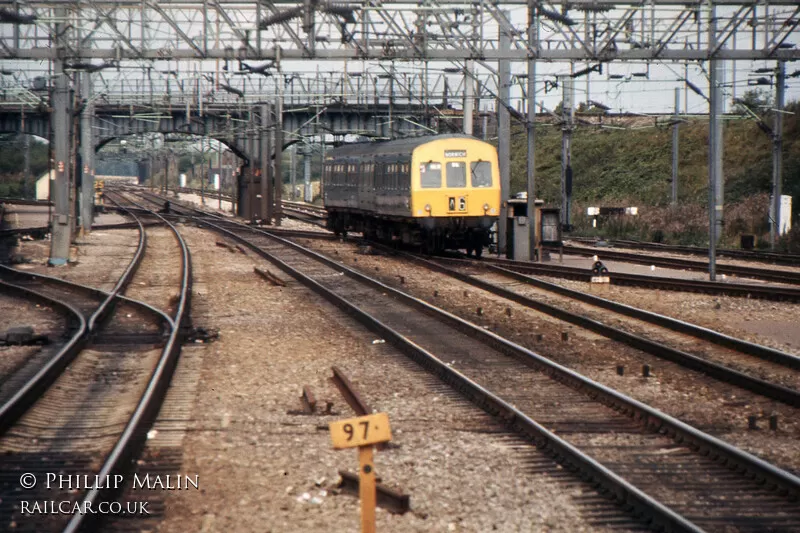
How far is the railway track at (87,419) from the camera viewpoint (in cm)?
684

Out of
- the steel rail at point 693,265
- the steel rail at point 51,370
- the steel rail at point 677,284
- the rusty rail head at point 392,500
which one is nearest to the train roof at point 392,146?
the steel rail at point 677,284

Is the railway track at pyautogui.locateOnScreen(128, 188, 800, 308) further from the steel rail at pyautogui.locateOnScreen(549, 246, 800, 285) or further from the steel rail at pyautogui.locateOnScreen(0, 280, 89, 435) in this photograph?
the steel rail at pyautogui.locateOnScreen(0, 280, 89, 435)

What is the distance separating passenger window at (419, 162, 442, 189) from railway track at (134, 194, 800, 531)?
44.7ft

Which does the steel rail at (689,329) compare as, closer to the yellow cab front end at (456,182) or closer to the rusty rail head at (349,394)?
the rusty rail head at (349,394)

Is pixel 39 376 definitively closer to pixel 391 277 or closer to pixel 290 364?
pixel 290 364

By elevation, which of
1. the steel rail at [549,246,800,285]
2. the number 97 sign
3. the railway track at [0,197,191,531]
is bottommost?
the railway track at [0,197,191,531]

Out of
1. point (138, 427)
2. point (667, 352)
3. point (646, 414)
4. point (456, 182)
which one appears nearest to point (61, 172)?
point (456, 182)

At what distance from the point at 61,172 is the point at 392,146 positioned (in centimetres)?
971

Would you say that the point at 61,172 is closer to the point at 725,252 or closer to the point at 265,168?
the point at 725,252

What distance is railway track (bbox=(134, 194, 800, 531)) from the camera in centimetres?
672

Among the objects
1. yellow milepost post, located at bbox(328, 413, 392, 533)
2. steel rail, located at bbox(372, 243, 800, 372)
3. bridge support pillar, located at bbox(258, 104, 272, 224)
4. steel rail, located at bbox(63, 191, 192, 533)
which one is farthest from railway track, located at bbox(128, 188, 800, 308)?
bridge support pillar, located at bbox(258, 104, 272, 224)

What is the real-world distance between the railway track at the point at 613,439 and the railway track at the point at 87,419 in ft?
10.2

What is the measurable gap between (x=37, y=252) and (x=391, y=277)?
12995 mm

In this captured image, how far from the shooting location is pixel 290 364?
40.8 ft
